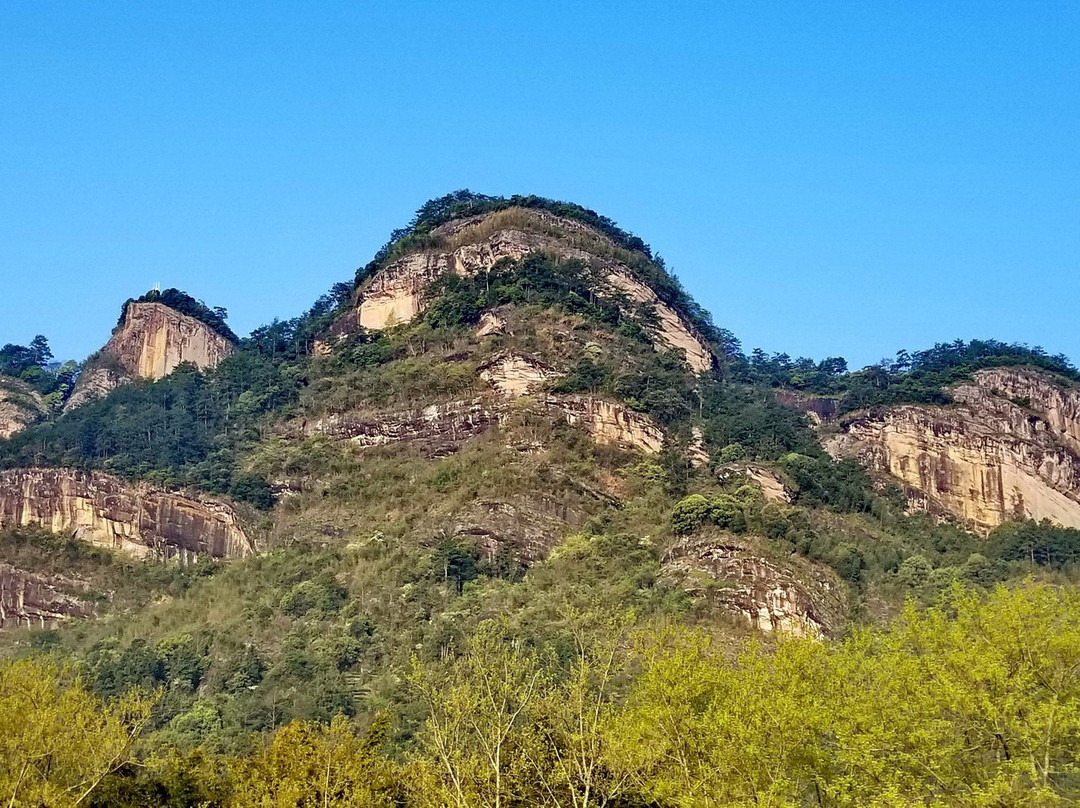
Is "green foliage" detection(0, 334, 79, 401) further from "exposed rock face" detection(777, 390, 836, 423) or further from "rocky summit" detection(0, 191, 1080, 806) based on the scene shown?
"exposed rock face" detection(777, 390, 836, 423)

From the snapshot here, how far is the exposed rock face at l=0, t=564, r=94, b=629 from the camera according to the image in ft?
245

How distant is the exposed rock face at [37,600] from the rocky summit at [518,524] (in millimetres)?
193

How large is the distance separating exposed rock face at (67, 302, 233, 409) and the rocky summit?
344mm

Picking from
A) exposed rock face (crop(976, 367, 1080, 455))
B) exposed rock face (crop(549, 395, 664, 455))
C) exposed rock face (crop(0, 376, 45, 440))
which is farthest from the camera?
exposed rock face (crop(0, 376, 45, 440))

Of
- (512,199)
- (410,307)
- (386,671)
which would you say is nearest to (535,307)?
(410,307)

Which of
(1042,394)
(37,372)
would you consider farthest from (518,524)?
(37,372)

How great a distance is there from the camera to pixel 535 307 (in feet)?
322

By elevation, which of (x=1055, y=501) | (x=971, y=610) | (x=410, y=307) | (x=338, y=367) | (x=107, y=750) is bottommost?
(x=107, y=750)

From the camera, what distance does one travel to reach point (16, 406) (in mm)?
111688

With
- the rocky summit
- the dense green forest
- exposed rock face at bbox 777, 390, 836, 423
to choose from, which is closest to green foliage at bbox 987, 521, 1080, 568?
the rocky summit

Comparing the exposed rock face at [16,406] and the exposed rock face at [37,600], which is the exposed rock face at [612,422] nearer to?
the exposed rock face at [37,600]

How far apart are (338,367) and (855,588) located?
50.7 m

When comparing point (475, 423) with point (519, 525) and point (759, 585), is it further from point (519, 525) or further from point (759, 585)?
point (759, 585)

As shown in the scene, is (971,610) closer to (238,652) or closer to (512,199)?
(238,652)
